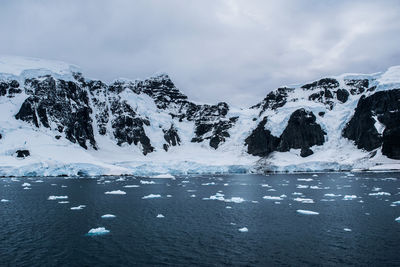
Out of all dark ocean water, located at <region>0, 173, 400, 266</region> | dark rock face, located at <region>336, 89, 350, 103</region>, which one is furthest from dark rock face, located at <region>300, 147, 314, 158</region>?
dark ocean water, located at <region>0, 173, 400, 266</region>

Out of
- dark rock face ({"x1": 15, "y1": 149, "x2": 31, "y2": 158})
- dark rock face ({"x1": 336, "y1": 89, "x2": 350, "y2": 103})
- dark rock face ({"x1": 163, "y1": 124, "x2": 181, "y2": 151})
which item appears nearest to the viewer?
dark rock face ({"x1": 15, "y1": 149, "x2": 31, "y2": 158})

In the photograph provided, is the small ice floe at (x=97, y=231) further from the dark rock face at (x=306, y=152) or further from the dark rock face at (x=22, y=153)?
the dark rock face at (x=306, y=152)

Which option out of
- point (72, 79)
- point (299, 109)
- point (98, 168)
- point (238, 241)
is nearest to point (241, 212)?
point (238, 241)

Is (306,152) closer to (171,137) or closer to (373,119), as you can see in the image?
(373,119)

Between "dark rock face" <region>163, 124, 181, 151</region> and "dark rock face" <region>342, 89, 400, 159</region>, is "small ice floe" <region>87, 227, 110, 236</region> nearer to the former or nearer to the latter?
"dark rock face" <region>342, 89, 400, 159</region>

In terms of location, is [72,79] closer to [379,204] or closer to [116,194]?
[116,194]

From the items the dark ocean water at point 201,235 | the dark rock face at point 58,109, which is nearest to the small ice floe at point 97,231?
the dark ocean water at point 201,235

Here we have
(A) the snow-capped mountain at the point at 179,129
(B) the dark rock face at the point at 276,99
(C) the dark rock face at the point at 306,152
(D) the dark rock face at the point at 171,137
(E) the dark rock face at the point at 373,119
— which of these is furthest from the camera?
(B) the dark rock face at the point at 276,99
